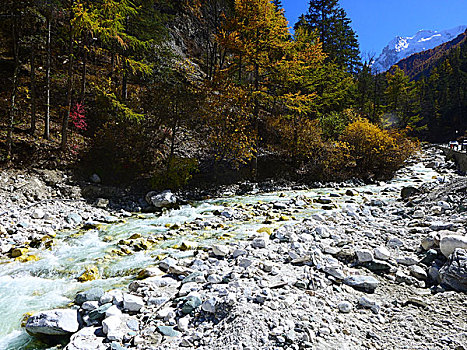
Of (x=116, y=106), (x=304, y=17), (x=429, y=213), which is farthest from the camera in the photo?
(x=304, y=17)

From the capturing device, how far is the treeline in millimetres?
9594

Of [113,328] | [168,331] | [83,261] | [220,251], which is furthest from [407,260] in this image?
[83,261]

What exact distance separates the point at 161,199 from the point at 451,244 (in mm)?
8170

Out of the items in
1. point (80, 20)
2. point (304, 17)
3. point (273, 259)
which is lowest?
point (273, 259)

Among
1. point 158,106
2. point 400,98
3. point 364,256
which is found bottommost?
point 364,256

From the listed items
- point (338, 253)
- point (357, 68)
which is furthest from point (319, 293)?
point (357, 68)

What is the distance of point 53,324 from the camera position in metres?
2.83

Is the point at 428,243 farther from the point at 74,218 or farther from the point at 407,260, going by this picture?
the point at 74,218

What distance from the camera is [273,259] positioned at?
4.20 meters

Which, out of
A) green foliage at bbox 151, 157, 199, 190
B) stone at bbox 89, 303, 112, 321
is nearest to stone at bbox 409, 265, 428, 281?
stone at bbox 89, 303, 112, 321

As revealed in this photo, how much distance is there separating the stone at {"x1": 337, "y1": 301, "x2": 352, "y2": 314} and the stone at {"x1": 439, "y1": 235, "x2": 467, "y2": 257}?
82.2 inches

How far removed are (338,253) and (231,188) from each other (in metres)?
7.94

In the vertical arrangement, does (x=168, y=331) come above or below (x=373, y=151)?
below

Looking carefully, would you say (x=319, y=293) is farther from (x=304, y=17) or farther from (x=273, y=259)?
(x=304, y=17)
